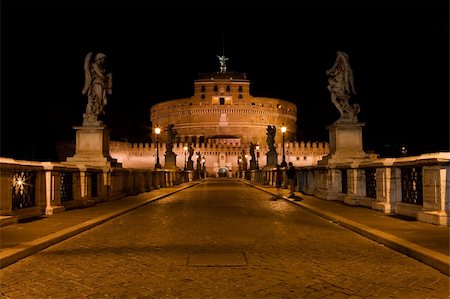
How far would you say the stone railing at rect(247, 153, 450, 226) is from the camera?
9.62 metres

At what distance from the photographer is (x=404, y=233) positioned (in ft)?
28.6

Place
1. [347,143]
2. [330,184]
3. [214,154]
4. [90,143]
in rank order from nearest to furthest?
[347,143] < [330,184] < [90,143] < [214,154]

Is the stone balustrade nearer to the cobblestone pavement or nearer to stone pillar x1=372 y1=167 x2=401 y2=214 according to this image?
stone pillar x1=372 y1=167 x2=401 y2=214

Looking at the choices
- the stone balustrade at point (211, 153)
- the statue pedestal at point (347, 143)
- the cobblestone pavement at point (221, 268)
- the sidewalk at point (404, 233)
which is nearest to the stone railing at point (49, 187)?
the cobblestone pavement at point (221, 268)

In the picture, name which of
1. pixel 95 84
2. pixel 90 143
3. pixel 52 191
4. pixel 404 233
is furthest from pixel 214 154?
pixel 404 233

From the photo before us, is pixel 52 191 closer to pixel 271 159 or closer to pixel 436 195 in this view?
pixel 436 195

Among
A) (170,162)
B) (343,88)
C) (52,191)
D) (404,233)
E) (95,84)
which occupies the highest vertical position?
(95,84)

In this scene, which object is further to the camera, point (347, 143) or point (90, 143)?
point (90, 143)

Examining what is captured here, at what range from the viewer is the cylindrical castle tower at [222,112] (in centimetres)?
12912

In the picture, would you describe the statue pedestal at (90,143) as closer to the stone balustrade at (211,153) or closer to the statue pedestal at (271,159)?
the statue pedestal at (271,159)

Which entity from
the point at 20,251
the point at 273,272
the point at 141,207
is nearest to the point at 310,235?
the point at 273,272

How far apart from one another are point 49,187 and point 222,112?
117 m

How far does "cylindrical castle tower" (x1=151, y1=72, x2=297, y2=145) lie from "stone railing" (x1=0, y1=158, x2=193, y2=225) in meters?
107

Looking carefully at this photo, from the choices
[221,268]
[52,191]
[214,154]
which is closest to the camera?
[221,268]
